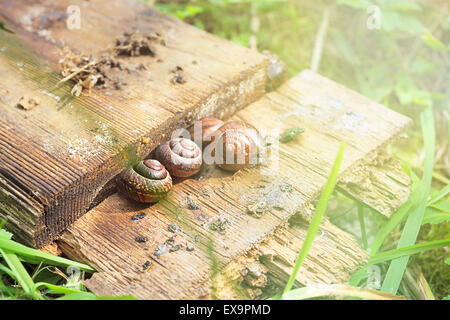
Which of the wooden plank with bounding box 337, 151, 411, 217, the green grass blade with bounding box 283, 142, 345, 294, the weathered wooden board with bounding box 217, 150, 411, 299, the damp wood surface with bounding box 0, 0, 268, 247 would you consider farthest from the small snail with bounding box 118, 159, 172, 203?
the wooden plank with bounding box 337, 151, 411, 217

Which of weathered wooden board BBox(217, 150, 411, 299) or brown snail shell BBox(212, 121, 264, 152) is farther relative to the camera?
brown snail shell BBox(212, 121, 264, 152)

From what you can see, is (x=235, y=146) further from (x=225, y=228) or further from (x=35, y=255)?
(x=35, y=255)

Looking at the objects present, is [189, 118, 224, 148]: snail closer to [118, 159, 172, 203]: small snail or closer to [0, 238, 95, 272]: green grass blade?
[118, 159, 172, 203]: small snail

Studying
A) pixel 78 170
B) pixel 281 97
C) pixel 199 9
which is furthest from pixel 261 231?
pixel 199 9

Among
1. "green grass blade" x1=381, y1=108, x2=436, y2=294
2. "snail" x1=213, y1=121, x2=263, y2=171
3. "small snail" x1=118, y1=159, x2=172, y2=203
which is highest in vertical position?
"snail" x1=213, y1=121, x2=263, y2=171

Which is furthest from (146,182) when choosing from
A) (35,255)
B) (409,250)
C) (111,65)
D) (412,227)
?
(412,227)

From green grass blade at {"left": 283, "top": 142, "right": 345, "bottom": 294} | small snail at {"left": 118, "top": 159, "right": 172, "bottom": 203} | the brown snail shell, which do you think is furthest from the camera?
the brown snail shell
